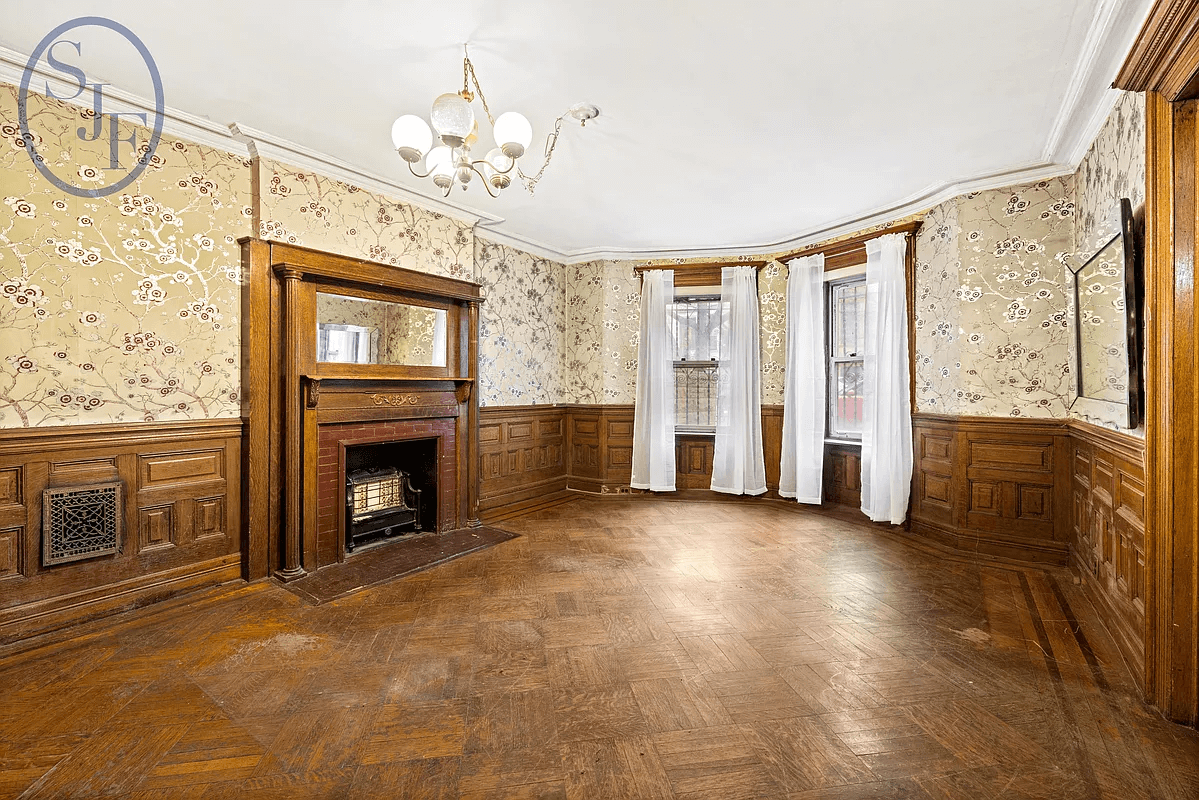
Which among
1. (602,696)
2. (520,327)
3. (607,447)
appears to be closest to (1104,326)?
(602,696)

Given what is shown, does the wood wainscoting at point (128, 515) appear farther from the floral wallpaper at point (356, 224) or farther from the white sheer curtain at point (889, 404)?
the white sheer curtain at point (889, 404)

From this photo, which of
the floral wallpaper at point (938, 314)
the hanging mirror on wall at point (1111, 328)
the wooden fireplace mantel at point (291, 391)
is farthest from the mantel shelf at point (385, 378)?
the hanging mirror on wall at point (1111, 328)

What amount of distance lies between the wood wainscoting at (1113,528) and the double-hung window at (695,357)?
10.1ft

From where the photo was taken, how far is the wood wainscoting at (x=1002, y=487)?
3.59 metres

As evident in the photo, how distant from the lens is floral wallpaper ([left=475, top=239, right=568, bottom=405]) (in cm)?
517

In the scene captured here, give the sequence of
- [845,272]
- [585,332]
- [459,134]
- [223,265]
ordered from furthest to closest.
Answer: [585,332], [845,272], [223,265], [459,134]

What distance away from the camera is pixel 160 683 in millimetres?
2191

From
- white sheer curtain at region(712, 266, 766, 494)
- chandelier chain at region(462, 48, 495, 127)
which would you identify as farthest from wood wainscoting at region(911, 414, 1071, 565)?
chandelier chain at region(462, 48, 495, 127)

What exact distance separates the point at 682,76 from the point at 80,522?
12.2ft

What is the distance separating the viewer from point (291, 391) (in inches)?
134

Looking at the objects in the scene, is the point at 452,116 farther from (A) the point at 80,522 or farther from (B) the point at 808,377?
(B) the point at 808,377

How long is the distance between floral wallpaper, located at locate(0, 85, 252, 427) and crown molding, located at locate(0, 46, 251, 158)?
0.05 meters

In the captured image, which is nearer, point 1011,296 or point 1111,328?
point 1111,328

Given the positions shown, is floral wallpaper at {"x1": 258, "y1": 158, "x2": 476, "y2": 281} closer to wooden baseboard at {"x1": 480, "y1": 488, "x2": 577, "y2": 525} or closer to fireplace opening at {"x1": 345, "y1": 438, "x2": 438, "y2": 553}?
fireplace opening at {"x1": 345, "y1": 438, "x2": 438, "y2": 553}
